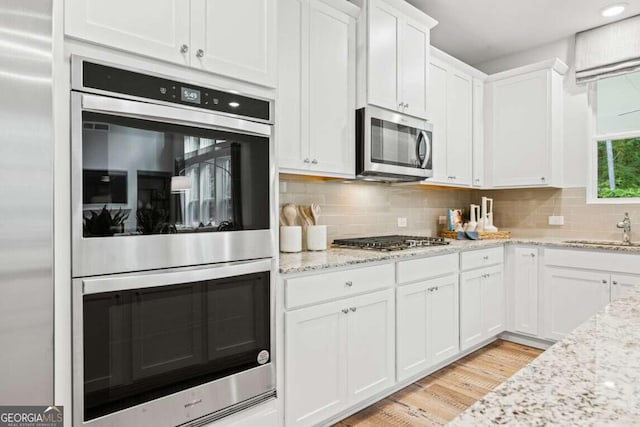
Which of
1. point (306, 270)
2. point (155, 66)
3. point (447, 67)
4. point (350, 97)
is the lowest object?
point (306, 270)

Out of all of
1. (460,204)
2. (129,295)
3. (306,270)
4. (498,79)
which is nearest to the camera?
(129,295)

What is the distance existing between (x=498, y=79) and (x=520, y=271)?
6.22 ft

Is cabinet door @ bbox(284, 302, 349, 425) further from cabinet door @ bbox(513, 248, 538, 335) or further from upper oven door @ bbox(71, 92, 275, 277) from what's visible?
cabinet door @ bbox(513, 248, 538, 335)

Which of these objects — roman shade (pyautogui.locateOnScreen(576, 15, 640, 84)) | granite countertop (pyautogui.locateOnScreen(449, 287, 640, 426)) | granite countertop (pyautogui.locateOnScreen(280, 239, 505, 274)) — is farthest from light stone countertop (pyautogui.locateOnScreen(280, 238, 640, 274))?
roman shade (pyautogui.locateOnScreen(576, 15, 640, 84))

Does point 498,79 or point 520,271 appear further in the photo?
point 498,79

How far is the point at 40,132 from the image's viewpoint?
1.13m

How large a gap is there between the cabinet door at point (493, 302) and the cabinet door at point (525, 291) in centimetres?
12

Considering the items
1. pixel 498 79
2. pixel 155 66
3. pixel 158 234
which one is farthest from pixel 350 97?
pixel 498 79

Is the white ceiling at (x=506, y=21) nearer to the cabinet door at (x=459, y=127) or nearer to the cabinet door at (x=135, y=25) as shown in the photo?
the cabinet door at (x=459, y=127)

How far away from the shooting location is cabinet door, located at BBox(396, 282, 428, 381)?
7.99 feet

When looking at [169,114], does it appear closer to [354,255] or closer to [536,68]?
[354,255]

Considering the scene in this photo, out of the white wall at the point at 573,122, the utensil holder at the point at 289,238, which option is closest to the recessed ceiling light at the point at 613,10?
the white wall at the point at 573,122

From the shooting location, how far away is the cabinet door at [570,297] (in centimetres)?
304

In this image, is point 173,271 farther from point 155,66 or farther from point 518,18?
point 518,18
